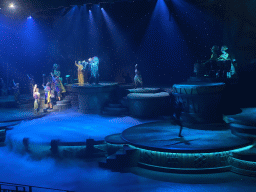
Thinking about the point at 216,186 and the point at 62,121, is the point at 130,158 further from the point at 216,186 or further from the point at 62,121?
the point at 62,121

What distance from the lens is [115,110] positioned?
46.0ft

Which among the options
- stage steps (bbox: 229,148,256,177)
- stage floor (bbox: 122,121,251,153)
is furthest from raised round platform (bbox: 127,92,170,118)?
stage steps (bbox: 229,148,256,177)

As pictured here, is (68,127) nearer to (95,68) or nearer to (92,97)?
(92,97)

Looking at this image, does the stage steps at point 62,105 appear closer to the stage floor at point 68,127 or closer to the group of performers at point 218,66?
the stage floor at point 68,127

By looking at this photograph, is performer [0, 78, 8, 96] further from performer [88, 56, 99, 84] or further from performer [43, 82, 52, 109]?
performer [88, 56, 99, 84]

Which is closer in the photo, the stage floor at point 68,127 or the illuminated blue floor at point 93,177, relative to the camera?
the illuminated blue floor at point 93,177

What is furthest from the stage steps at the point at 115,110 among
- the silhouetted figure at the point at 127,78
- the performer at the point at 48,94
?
the silhouetted figure at the point at 127,78

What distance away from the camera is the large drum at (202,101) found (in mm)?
10422

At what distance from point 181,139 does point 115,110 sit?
5665 millimetres

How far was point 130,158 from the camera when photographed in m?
8.58

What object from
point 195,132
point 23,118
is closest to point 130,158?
point 195,132

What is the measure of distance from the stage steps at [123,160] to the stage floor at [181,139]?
268 millimetres

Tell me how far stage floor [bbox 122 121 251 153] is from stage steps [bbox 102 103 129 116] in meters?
3.35

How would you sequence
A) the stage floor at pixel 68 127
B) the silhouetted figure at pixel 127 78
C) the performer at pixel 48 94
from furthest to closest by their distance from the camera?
the silhouetted figure at pixel 127 78, the performer at pixel 48 94, the stage floor at pixel 68 127
